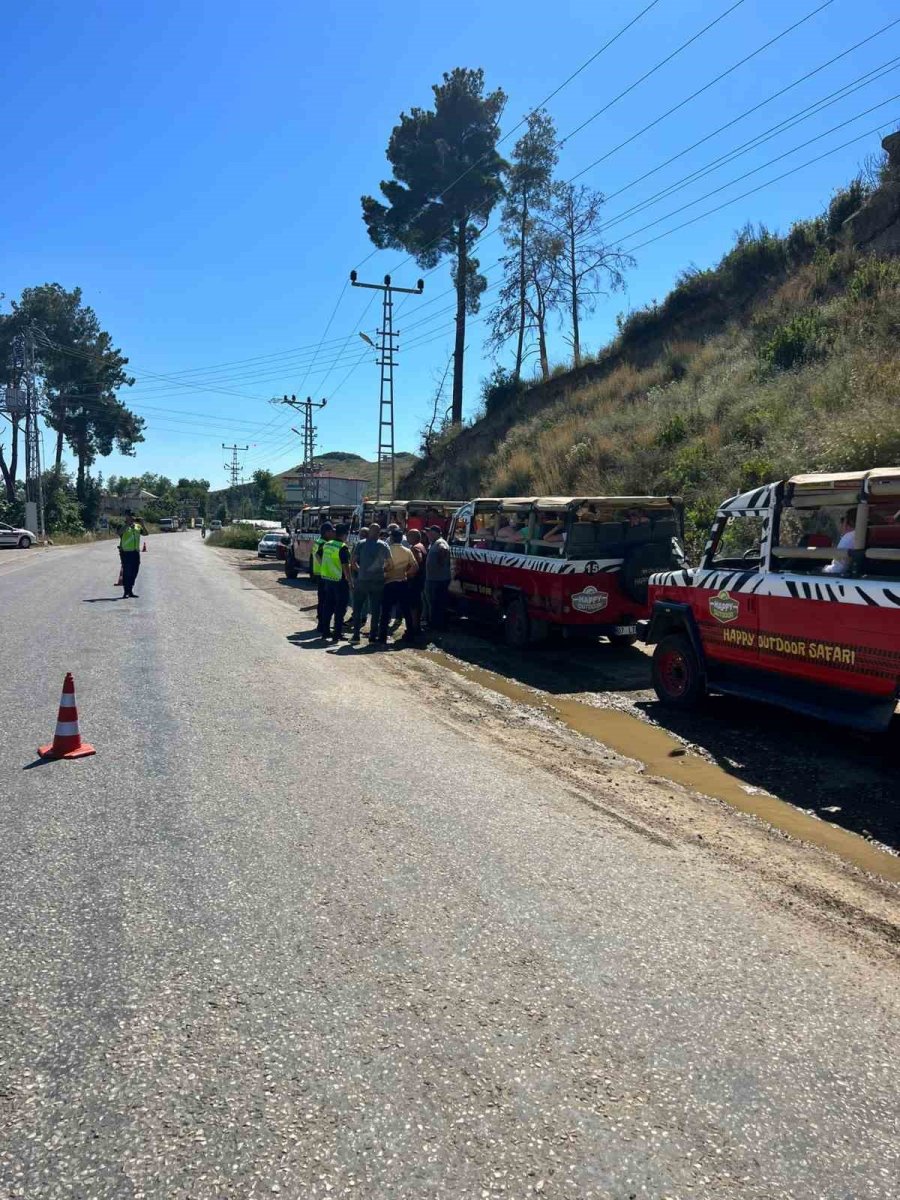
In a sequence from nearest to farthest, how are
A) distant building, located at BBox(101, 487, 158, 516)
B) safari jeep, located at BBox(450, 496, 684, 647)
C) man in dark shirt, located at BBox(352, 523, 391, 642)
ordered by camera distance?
safari jeep, located at BBox(450, 496, 684, 647) < man in dark shirt, located at BBox(352, 523, 391, 642) < distant building, located at BBox(101, 487, 158, 516)

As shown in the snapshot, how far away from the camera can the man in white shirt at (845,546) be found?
21.3ft

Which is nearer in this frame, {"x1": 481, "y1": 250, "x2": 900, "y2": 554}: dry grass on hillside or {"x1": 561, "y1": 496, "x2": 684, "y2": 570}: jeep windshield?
{"x1": 561, "y1": 496, "x2": 684, "y2": 570}: jeep windshield

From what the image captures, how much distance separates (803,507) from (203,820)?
543cm

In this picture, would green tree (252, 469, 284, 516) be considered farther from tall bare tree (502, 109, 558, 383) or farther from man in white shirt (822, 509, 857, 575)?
man in white shirt (822, 509, 857, 575)

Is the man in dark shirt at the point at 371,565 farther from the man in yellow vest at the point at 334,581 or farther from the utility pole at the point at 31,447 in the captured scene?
the utility pole at the point at 31,447

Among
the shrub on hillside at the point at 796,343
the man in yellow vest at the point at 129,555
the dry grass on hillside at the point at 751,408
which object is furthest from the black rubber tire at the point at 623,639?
the man in yellow vest at the point at 129,555

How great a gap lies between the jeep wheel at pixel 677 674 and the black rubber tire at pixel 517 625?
309 cm

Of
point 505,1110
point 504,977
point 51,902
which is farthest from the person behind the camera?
point 51,902

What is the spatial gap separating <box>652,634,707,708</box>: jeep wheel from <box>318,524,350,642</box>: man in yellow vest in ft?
18.5

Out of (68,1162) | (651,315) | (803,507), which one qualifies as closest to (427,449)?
(651,315)

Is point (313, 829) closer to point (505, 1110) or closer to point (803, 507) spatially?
point (505, 1110)

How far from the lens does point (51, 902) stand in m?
3.88

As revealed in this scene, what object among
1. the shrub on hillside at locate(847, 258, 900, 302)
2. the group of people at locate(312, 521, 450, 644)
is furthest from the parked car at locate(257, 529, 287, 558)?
the group of people at locate(312, 521, 450, 644)

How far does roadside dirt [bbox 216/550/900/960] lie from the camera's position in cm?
448
